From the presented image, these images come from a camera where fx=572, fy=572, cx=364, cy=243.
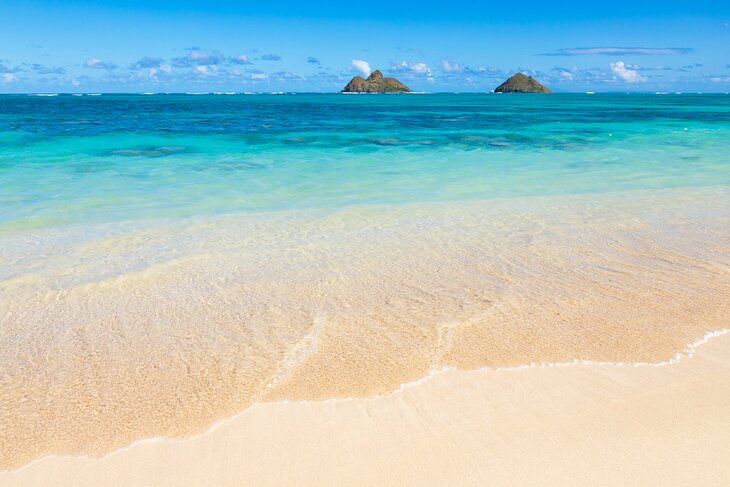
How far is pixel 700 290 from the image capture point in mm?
5480

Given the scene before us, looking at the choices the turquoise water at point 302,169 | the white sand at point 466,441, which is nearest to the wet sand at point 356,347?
the white sand at point 466,441

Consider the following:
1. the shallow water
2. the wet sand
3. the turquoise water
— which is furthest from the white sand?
the turquoise water

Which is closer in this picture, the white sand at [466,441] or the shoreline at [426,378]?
the white sand at [466,441]

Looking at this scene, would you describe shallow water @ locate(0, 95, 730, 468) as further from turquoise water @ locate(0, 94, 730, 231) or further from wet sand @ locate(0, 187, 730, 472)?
turquoise water @ locate(0, 94, 730, 231)

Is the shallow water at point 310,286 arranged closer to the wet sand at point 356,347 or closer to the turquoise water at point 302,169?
the wet sand at point 356,347

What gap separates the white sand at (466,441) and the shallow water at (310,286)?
0.20m

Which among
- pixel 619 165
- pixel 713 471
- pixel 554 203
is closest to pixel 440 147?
pixel 619 165

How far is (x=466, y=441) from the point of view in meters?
3.26

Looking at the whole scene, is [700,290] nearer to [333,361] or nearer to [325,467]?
[333,361]

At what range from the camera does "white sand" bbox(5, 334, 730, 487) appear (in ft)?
9.83

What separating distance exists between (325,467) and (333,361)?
1.15 m

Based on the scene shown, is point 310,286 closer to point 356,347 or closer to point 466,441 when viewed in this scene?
point 356,347

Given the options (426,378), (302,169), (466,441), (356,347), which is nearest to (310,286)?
(356,347)

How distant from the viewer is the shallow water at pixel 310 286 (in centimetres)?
386
